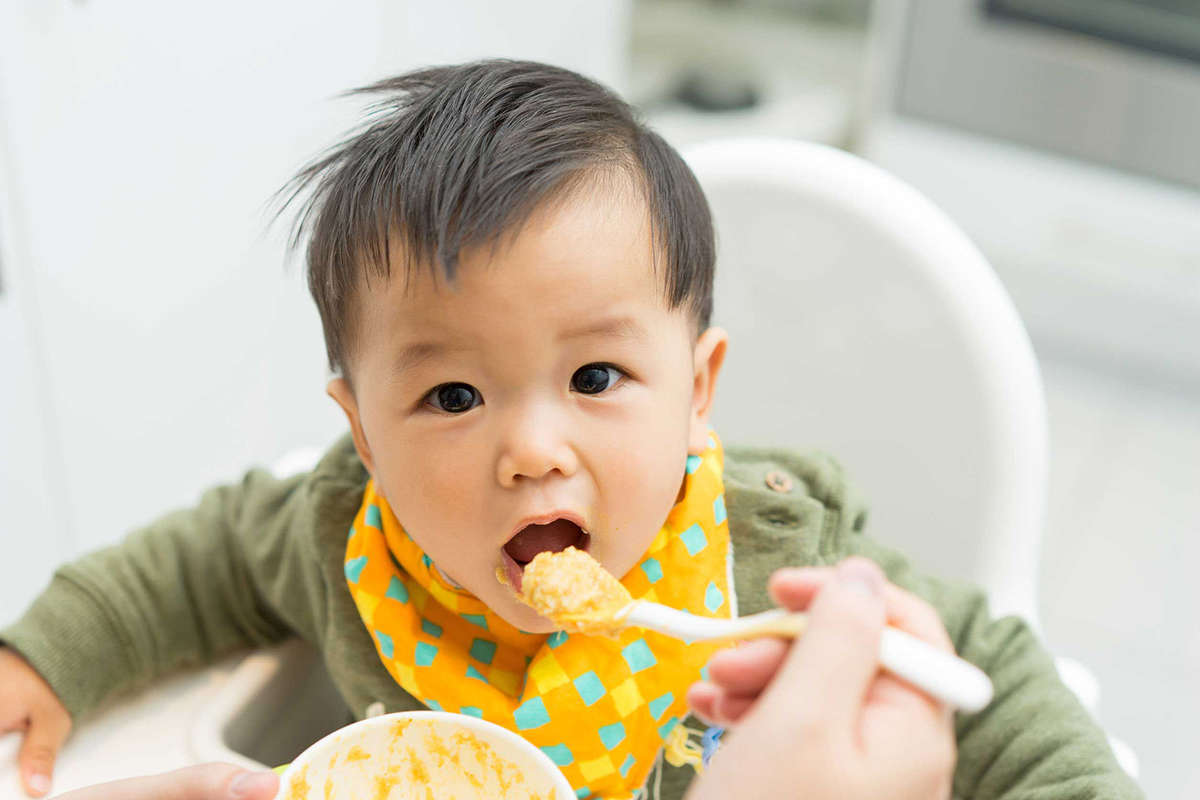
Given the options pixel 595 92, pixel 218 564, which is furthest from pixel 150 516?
pixel 595 92

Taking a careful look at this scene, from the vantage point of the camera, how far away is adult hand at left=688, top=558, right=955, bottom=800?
0.44 metres

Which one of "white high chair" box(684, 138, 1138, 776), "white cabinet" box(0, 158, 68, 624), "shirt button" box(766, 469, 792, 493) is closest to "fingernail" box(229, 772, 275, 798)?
"shirt button" box(766, 469, 792, 493)

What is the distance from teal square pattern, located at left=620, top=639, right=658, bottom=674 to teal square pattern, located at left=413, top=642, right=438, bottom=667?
Result: 11cm

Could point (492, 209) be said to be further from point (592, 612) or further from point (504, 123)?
point (592, 612)

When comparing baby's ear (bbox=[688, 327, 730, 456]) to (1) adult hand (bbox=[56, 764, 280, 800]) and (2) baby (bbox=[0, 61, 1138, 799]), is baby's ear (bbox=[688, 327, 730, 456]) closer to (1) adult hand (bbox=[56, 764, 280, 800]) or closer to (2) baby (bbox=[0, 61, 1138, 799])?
(2) baby (bbox=[0, 61, 1138, 799])

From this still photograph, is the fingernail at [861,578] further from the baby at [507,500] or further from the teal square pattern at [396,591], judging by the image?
the teal square pattern at [396,591]

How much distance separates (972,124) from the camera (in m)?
2.01

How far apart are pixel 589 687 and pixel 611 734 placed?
1.2 inches

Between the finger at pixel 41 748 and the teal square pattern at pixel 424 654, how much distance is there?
202mm

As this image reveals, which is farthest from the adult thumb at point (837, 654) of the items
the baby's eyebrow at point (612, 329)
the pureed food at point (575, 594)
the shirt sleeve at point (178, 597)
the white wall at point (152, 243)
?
the white wall at point (152, 243)

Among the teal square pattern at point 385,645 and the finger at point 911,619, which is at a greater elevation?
the finger at point 911,619

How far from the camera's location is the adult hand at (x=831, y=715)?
1.46 feet

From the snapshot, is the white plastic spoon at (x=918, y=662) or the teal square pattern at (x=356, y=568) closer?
the white plastic spoon at (x=918, y=662)

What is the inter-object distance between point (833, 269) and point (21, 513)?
94cm
